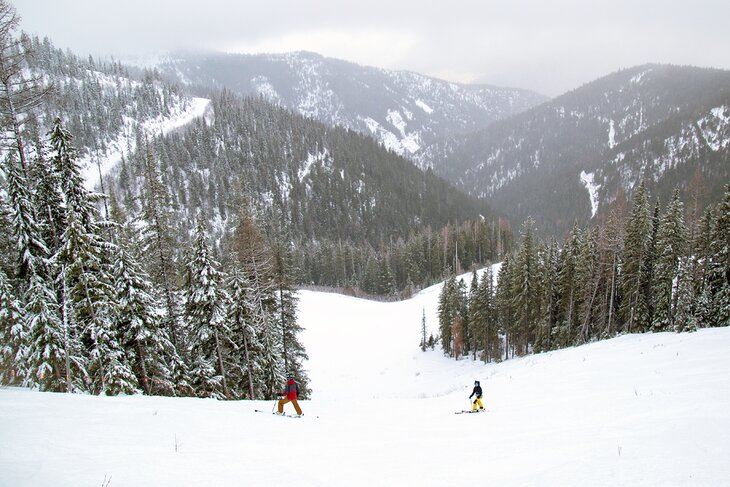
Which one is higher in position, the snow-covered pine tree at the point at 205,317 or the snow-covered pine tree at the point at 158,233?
the snow-covered pine tree at the point at 158,233

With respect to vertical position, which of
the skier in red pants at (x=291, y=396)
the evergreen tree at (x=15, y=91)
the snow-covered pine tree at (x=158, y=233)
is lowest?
the skier in red pants at (x=291, y=396)

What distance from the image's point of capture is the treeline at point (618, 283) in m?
30.8

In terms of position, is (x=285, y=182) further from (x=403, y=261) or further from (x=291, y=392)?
(x=291, y=392)

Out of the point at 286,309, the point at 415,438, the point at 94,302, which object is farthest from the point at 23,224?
the point at 415,438

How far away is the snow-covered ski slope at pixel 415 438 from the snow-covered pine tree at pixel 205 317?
6600 mm

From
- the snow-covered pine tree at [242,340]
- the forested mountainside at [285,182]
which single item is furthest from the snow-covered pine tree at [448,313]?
the forested mountainside at [285,182]

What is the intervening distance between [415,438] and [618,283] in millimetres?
37108

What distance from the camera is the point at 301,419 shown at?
13219mm

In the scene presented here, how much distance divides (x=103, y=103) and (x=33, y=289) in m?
188

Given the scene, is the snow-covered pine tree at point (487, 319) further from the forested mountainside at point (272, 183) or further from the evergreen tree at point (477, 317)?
the forested mountainside at point (272, 183)

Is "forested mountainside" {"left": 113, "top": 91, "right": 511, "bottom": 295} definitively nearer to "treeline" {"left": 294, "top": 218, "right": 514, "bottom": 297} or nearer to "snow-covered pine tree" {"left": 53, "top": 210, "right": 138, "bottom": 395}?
"treeline" {"left": 294, "top": 218, "right": 514, "bottom": 297}

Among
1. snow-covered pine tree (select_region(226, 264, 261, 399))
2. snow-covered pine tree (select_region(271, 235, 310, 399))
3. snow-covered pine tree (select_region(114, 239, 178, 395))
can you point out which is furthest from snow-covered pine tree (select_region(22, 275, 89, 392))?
snow-covered pine tree (select_region(271, 235, 310, 399))

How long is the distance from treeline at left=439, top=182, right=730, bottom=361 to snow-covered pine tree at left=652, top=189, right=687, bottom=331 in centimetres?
7

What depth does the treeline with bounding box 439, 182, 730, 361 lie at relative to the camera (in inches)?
1211
